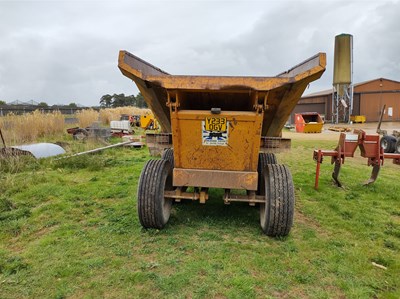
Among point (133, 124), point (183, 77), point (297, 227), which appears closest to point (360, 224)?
point (297, 227)

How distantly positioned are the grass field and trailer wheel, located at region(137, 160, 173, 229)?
0.52 feet

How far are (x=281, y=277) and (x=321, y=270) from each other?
45 cm

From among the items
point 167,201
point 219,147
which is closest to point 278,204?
point 219,147

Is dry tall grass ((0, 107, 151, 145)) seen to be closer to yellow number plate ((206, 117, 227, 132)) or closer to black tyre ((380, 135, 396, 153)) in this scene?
yellow number plate ((206, 117, 227, 132))

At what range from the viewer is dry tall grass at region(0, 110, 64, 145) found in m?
10.1

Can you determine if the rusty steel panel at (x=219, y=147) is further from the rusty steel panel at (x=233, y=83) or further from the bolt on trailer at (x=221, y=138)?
the rusty steel panel at (x=233, y=83)

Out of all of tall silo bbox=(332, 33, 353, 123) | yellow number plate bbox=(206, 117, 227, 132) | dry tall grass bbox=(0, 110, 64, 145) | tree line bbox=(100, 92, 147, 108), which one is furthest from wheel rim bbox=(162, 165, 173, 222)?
tree line bbox=(100, 92, 147, 108)

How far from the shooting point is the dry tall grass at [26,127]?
10094 millimetres

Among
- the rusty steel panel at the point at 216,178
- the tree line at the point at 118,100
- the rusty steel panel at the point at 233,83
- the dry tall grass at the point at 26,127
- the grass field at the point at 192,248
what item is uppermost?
the tree line at the point at 118,100

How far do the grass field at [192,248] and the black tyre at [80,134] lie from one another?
6090mm

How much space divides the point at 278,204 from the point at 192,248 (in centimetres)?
109

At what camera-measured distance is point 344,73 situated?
88.7 feet

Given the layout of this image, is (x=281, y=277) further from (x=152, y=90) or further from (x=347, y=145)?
(x=347, y=145)

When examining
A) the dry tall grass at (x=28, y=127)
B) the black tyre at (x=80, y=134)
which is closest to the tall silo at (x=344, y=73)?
the black tyre at (x=80, y=134)
